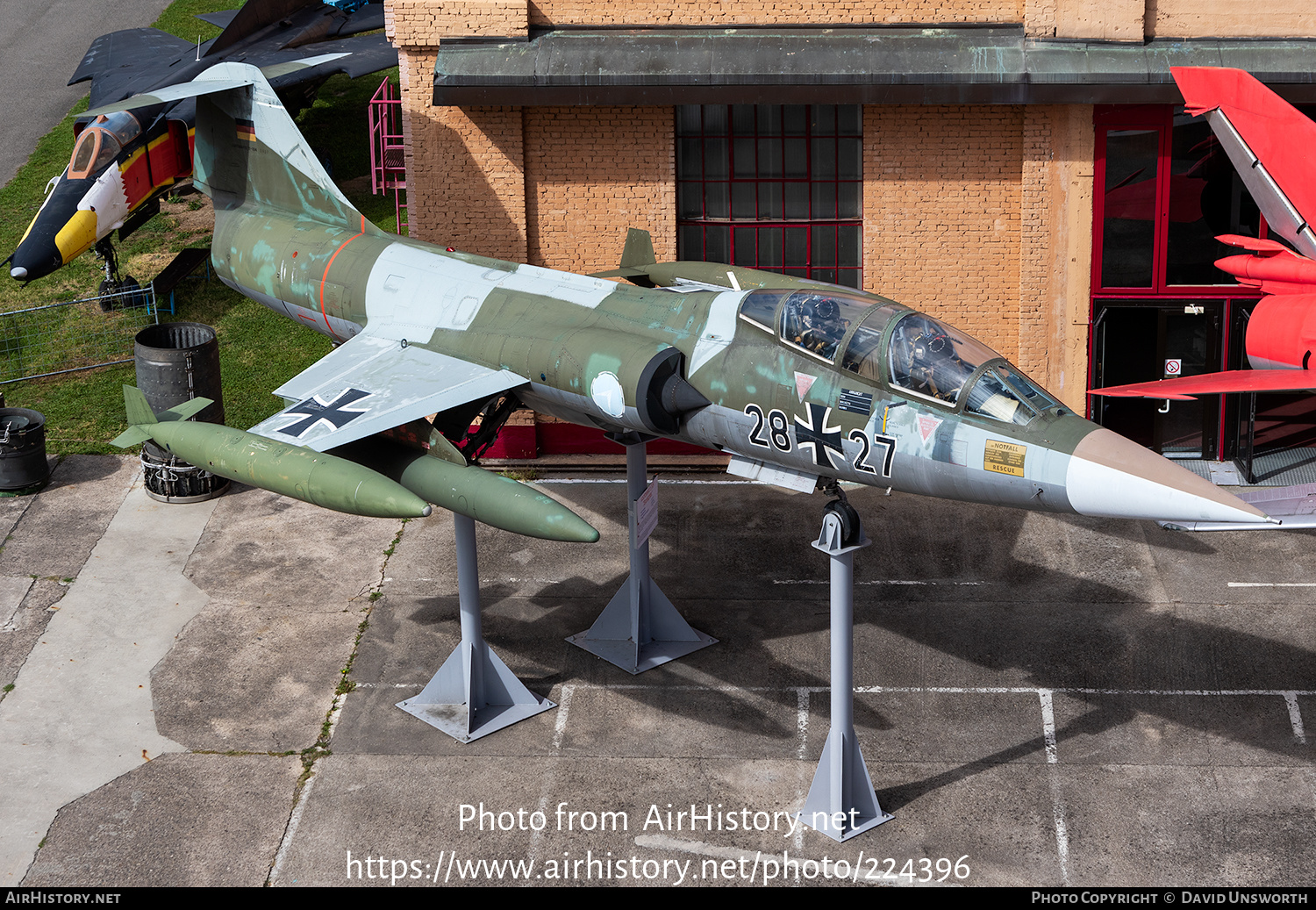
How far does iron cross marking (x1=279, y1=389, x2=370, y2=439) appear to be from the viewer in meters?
14.5

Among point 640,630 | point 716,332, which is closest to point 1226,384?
point 716,332

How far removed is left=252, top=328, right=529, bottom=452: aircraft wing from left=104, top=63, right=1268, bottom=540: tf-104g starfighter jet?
0.10ft

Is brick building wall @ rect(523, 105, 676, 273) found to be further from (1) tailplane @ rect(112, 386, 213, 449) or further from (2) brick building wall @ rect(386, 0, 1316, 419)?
(1) tailplane @ rect(112, 386, 213, 449)

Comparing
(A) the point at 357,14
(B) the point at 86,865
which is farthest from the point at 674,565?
(A) the point at 357,14

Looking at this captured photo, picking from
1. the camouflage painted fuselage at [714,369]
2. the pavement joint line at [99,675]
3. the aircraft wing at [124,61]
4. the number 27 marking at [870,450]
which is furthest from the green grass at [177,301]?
the number 27 marking at [870,450]

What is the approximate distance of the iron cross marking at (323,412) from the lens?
14531 mm

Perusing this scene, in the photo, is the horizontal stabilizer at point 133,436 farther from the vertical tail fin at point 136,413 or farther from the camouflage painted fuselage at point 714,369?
the camouflage painted fuselage at point 714,369

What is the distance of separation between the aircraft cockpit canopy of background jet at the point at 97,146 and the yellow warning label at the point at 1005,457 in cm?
2023

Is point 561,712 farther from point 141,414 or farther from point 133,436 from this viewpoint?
point 141,414

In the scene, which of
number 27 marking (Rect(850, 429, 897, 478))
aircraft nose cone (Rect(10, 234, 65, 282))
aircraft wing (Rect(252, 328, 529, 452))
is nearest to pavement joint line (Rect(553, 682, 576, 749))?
aircraft wing (Rect(252, 328, 529, 452))

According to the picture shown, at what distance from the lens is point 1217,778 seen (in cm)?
1440

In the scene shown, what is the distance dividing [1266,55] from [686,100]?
852cm

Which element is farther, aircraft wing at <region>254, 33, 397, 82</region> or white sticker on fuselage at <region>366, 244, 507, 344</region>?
aircraft wing at <region>254, 33, 397, 82</region>

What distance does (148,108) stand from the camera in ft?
88.3
